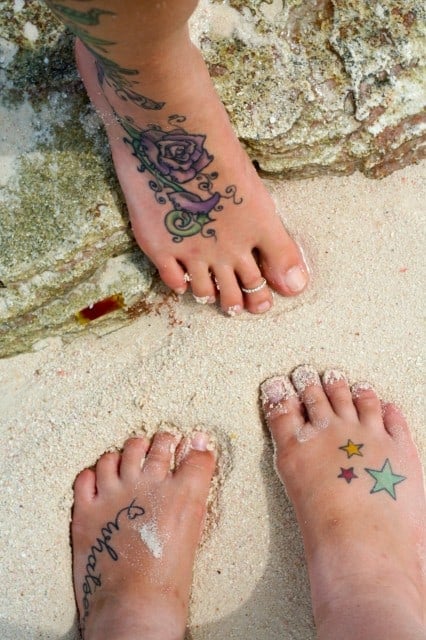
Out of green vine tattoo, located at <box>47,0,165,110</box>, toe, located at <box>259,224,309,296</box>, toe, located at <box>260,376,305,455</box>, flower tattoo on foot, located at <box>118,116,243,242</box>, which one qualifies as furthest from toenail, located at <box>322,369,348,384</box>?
green vine tattoo, located at <box>47,0,165,110</box>

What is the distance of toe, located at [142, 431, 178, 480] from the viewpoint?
1859 millimetres

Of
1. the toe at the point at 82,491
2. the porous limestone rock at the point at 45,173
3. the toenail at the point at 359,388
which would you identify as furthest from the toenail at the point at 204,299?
the toe at the point at 82,491

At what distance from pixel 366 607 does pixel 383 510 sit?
255 mm

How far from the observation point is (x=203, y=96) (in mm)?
1449

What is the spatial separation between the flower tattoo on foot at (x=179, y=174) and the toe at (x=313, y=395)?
18.1 inches

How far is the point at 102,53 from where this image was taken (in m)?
1.20

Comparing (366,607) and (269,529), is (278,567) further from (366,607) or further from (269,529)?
(366,607)

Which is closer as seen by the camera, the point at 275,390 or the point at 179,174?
the point at 179,174

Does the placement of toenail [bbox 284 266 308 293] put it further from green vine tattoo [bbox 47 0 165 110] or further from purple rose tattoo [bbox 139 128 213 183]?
green vine tattoo [bbox 47 0 165 110]

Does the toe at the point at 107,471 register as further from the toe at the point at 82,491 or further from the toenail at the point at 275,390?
the toenail at the point at 275,390

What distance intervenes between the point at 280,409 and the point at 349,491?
291mm

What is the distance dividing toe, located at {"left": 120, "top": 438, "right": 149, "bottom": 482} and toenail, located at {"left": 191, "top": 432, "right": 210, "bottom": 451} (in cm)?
14

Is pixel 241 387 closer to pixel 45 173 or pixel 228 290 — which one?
pixel 228 290

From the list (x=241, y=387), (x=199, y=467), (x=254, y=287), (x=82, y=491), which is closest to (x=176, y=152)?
(x=254, y=287)
